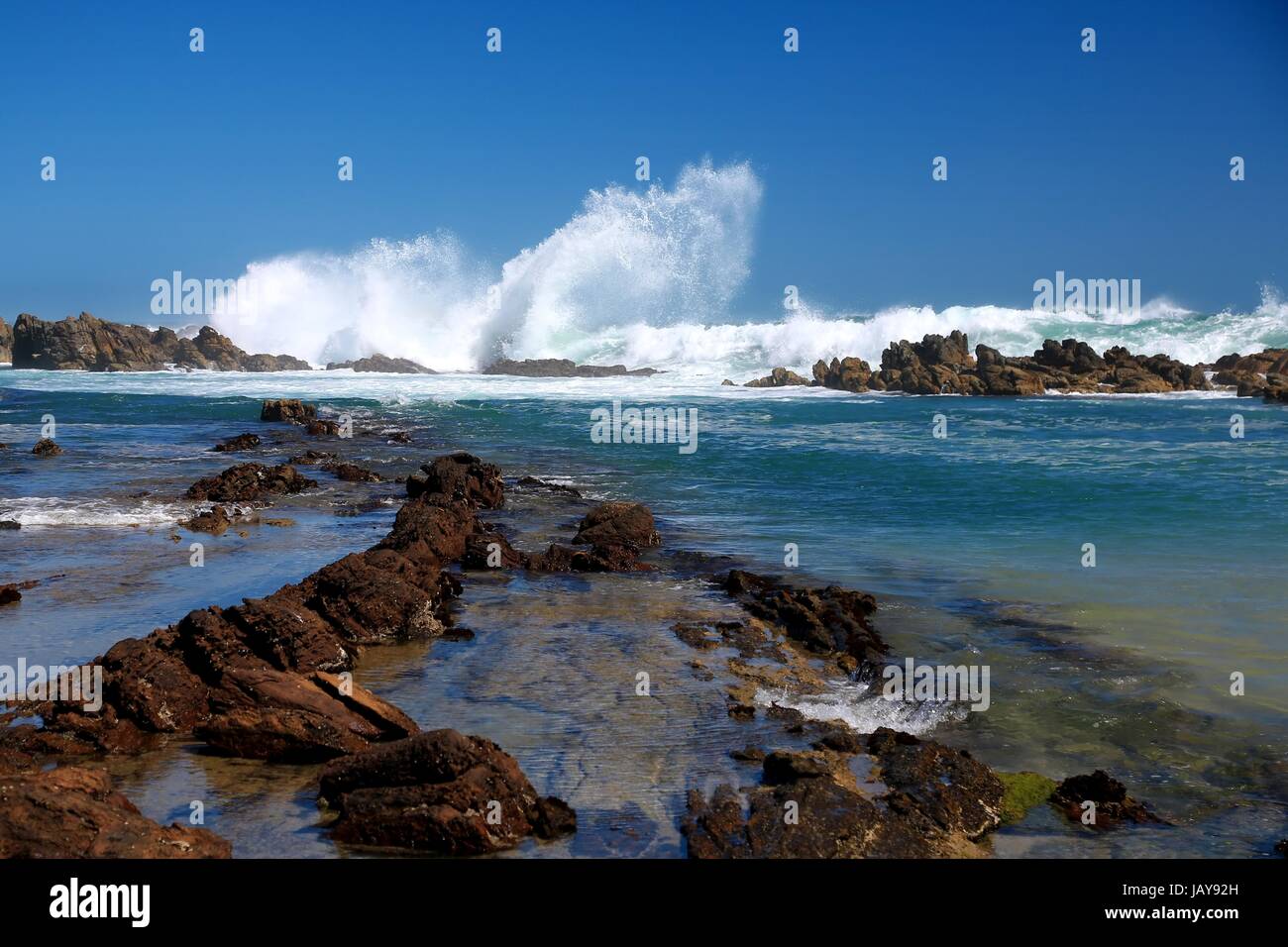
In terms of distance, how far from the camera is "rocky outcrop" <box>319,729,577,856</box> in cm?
466

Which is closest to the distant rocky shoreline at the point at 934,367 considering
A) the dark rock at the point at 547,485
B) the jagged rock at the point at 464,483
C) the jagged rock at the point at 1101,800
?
the dark rock at the point at 547,485

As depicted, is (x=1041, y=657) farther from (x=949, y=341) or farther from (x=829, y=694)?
(x=949, y=341)

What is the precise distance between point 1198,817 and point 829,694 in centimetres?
251

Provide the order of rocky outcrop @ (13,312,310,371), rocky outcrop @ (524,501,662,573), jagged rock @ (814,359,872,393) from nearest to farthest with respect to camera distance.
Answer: rocky outcrop @ (524,501,662,573) < jagged rock @ (814,359,872,393) < rocky outcrop @ (13,312,310,371)

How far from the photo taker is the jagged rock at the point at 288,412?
32.5m

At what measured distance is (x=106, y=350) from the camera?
7769 cm

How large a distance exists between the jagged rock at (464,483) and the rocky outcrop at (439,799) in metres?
10.2

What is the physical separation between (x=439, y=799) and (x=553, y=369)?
70.5 meters

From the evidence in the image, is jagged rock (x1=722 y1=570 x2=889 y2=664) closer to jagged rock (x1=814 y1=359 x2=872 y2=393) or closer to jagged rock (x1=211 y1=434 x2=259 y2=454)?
jagged rock (x1=211 y1=434 x2=259 y2=454)

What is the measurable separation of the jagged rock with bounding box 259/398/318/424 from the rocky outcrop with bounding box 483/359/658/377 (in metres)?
40.5

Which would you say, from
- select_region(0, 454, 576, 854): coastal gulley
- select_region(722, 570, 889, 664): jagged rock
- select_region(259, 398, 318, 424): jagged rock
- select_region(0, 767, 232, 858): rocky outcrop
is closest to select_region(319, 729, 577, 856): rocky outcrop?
select_region(0, 454, 576, 854): coastal gulley

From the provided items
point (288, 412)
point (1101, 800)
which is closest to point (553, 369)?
point (288, 412)
